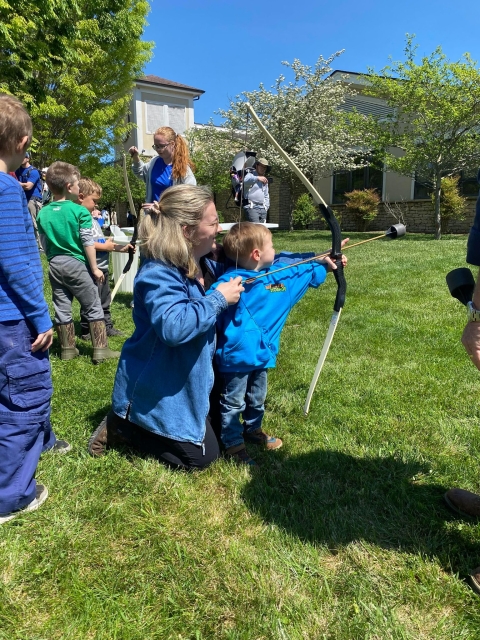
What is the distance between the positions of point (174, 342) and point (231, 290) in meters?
0.43

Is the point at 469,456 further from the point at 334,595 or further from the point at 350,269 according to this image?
the point at 350,269

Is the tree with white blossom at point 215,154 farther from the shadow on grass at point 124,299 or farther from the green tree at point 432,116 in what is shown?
the shadow on grass at point 124,299

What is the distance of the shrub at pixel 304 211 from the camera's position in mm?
22230

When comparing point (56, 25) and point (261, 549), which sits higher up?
point (56, 25)

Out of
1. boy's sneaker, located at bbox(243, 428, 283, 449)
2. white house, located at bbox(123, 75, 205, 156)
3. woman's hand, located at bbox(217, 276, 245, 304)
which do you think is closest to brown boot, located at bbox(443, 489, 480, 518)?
boy's sneaker, located at bbox(243, 428, 283, 449)

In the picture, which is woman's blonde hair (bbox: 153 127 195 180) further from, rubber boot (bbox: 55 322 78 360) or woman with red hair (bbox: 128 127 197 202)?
rubber boot (bbox: 55 322 78 360)

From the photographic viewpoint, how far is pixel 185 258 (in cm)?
244

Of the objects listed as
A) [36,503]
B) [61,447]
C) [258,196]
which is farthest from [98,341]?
[258,196]

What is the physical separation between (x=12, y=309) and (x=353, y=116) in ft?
56.3

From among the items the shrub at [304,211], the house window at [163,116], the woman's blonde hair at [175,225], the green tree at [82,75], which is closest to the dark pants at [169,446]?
the woman's blonde hair at [175,225]

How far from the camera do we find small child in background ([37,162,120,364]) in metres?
4.34

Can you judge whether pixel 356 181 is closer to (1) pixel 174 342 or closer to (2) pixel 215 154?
(2) pixel 215 154

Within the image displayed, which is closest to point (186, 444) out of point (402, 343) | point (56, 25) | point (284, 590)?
point (284, 590)

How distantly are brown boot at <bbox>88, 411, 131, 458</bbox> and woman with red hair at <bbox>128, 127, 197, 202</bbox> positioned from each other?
266cm
